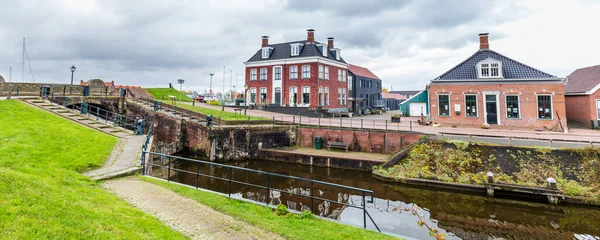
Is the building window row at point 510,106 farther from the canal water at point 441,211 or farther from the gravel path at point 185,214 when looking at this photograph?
the gravel path at point 185,214

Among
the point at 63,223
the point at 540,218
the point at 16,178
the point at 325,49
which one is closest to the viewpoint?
the point at 63,223

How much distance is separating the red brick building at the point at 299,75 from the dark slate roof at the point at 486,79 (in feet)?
52.2

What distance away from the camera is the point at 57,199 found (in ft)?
18.2

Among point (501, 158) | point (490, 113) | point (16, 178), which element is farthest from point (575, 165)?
point (16, 178)

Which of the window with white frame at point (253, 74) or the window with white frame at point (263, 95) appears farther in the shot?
the window with white frame at point (253, 74)

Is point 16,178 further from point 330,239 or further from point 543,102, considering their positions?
point 543,102

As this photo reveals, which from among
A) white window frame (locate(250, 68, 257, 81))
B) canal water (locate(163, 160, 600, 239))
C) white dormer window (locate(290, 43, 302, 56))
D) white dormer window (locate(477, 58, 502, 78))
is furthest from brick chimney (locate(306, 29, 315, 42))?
canal water (locate(163, 160, 600, 239))

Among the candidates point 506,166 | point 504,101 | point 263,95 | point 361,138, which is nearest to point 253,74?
point 263,95

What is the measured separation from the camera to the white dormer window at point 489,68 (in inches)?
961

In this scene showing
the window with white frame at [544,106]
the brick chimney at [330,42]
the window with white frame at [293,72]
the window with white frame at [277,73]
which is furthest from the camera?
the brick chimney at [330,42]

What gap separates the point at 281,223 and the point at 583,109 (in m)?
32.4

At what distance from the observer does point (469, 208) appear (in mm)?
12125

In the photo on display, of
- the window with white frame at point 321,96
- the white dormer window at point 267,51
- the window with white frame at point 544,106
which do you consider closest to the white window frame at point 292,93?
the window with white frame at point 321,96

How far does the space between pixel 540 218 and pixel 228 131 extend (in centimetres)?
1909
